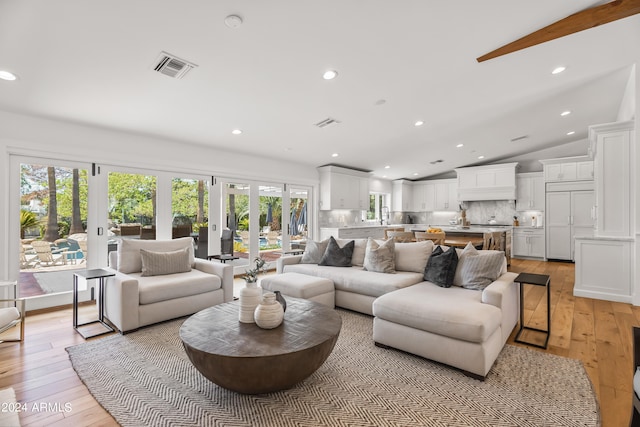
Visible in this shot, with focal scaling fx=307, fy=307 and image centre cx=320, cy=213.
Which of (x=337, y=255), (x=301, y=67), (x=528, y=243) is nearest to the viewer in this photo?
(x=301, y=67)

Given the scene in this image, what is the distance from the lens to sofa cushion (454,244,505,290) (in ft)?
10.2

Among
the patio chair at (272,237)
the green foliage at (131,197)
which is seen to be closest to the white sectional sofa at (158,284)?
the green foliage at (131,197)

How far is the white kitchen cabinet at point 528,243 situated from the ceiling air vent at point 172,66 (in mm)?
8715

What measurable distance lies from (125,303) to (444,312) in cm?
303

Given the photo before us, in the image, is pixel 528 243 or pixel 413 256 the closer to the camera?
pixel 413 256

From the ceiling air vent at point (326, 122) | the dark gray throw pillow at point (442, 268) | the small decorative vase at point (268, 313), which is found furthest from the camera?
the ceiling air vent at point (326, 122)

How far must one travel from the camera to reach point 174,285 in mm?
3496

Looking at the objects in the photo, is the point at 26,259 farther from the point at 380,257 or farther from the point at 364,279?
the point at 380,257

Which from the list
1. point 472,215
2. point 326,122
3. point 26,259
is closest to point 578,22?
point 326,122

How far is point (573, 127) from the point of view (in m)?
6.69

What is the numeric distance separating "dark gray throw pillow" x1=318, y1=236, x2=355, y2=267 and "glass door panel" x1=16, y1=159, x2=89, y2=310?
3336mm

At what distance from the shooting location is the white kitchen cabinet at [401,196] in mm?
10289

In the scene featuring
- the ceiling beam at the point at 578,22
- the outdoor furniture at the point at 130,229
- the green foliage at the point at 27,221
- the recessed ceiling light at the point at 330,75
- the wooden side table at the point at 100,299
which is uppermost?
the ceiling beam at the point at 578,22

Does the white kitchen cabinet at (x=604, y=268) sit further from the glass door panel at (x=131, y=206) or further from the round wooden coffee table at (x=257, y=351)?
the glass door panel at (x=131, y=206)
